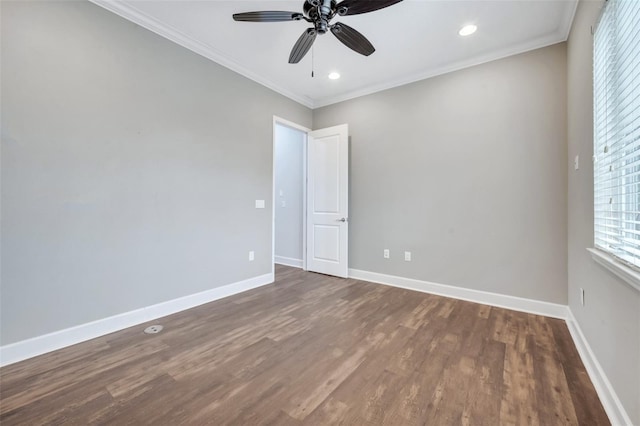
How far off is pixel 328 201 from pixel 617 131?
3.09 m

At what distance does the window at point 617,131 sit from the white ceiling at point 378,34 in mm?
968

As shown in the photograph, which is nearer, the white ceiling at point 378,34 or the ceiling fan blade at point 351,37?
the ceiling fan blade at point 351,37

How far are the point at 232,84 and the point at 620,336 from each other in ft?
12.8

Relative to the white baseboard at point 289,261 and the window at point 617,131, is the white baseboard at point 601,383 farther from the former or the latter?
the white baseboard at point 289,261

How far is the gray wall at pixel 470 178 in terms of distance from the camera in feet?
8.63

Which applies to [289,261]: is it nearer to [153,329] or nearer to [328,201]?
[328,201]

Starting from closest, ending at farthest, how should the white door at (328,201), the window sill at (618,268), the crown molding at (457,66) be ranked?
the window sill at (618,268) < the crown molding at (457,66) < the white door at (328,201)

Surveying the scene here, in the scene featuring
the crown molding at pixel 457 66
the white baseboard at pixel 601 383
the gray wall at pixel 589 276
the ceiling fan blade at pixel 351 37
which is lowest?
→ the white baseboard at pixel 601 383

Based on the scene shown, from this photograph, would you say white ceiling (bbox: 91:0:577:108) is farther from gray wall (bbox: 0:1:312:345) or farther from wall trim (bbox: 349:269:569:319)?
wall trim (bbox: 349:269:569:319)

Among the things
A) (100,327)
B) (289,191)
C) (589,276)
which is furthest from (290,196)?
(589,276)

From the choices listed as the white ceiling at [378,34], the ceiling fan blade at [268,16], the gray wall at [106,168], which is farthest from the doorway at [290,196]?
the ceiling fan blade at [268,16]

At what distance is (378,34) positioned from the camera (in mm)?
2588

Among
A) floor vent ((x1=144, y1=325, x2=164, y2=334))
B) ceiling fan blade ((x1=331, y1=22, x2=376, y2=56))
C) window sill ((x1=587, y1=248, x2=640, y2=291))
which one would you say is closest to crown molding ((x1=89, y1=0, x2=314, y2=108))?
ceiling fan blade ((x1=331, y1=22, x2=376, y2=56))

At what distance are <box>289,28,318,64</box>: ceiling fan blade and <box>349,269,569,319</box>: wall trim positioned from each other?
9.45 feet
